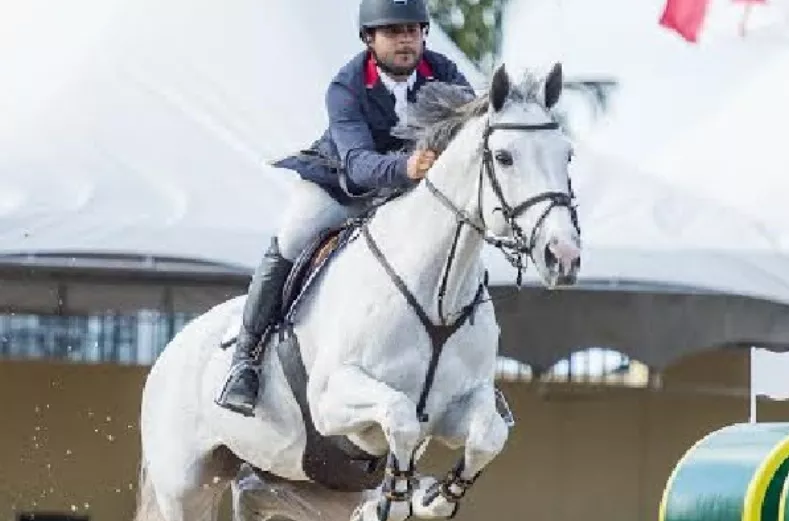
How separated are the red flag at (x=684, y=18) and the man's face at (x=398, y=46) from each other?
16.3 feet

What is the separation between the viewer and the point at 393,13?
24.7 feet

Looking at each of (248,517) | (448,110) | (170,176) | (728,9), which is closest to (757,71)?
(728,9)

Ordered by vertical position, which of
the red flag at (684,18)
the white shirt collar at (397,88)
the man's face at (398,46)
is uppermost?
the red flag at (684,18)

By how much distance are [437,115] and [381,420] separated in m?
0.92

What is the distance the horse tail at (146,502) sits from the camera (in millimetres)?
9125

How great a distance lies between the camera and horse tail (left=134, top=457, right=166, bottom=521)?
29.9ft

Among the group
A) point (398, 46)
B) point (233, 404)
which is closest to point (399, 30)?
point (398, 46)

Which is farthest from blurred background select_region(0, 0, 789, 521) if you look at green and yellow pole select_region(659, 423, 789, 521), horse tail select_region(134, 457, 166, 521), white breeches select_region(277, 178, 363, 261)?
green and yellow pole select_region(659, 423, 789, 521)

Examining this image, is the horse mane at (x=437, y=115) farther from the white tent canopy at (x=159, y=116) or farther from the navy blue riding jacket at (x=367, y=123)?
the white tent canopy at (x=159, y=116)

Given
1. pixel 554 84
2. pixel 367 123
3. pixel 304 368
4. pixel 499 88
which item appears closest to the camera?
pixel 499 88

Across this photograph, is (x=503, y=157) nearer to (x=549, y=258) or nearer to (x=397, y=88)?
(x=549, y=258)

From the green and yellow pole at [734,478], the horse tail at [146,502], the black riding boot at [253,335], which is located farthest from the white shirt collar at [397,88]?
the horse tail at [146,502]

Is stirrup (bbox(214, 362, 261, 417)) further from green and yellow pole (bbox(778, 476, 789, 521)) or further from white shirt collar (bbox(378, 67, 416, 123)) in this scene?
green and yellow pole (bbox(778, 476, 789, 521))

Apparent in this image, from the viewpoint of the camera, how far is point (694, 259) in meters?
10.9
